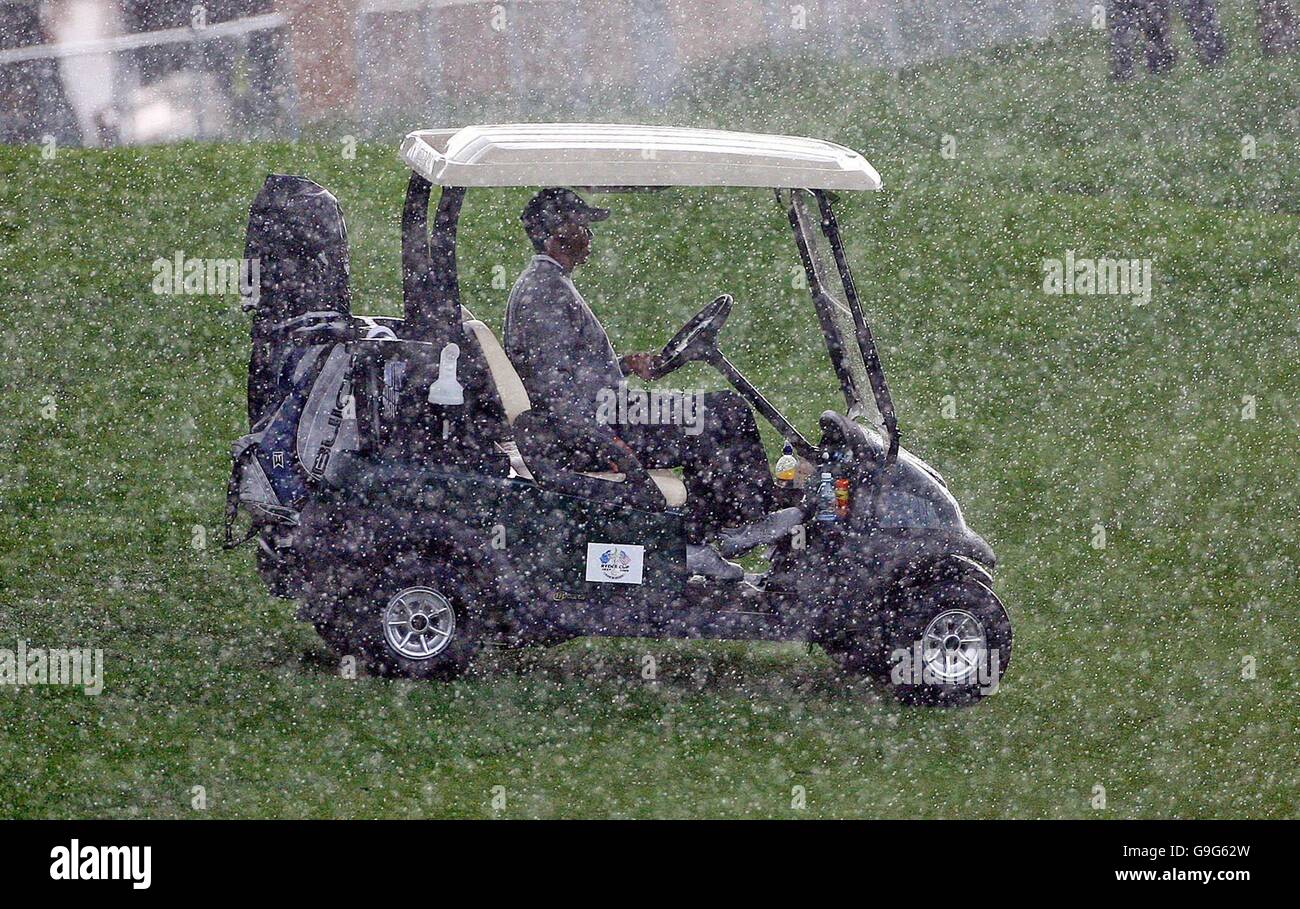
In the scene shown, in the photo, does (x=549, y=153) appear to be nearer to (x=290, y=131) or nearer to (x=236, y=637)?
(x=236, y=637)

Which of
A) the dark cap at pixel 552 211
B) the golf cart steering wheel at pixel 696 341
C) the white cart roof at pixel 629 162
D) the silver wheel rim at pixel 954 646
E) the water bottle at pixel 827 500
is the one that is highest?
the white cart roof at pixel 629 162

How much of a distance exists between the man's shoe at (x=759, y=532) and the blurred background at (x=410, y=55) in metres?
14.3

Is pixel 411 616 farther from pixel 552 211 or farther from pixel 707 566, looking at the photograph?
pixel 552 211

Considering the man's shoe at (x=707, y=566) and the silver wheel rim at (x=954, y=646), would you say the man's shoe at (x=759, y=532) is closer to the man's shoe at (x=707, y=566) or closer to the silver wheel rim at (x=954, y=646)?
the man's shoe at (x=707, y=566)

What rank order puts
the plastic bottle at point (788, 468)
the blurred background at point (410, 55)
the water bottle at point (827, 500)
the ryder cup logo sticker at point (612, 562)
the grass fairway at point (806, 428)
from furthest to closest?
the blurred background at point (410, 55), the plastic bottle at point (788, 468), the water bottle at point (827, 500), the ryder cup logo sticker at point (612, 562), the grass fairway at point (806, 428)

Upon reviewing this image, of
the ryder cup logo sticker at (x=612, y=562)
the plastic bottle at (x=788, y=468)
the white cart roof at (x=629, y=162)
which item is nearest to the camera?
the white cart roof at (x=629, y=162)

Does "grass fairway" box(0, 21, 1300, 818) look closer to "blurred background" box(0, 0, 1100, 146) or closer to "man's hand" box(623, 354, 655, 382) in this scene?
"blurred background" box(0, 0, 1100, 146)

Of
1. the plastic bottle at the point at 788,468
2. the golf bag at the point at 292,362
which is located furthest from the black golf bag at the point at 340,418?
the plastic bottle at the point at 788,468

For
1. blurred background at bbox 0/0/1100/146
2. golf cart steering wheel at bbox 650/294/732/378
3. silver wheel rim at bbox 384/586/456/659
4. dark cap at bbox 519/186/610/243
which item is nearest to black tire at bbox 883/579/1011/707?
golf cart steering wheel at bbox 650/294/732/378

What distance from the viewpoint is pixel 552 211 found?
6562 mm

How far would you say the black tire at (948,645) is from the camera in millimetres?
6555

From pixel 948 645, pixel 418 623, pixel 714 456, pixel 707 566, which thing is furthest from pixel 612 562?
pixel 948 645

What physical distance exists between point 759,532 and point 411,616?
1449mm

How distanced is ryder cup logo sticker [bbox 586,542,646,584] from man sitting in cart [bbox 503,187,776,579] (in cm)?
23
